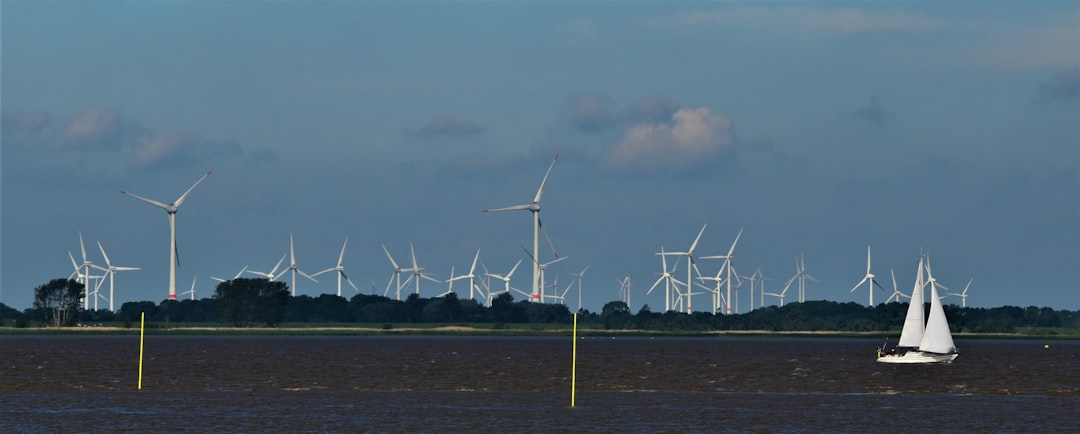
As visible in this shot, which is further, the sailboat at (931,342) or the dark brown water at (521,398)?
the sailboat at (931,342)

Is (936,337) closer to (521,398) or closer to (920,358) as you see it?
(920,358)

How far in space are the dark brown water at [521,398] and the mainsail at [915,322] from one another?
4.76 meters

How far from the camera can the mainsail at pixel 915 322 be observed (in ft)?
509

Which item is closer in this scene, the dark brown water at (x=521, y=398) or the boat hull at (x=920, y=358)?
the dark brown water at (x=521, y=398)

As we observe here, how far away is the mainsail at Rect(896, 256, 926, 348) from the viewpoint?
509 feet

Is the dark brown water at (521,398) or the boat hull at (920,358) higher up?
the boat hull at (920,358)

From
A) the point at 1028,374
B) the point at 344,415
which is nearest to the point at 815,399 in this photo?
the point at 344,415

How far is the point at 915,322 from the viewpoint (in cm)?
15612

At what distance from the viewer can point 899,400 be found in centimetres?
9556

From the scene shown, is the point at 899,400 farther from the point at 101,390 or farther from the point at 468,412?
the point at 101,390

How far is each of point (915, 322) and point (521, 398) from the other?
237 feet

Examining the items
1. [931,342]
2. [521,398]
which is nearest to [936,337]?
[931,342]

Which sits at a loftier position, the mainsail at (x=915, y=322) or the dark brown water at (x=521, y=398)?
the mainsail at (x=915, y=322)

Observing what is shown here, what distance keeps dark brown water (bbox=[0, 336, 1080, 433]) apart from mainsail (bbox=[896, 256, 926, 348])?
188 inches
